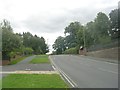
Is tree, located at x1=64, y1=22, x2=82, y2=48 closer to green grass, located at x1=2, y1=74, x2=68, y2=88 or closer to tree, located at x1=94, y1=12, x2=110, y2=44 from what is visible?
tree, located at x1=94, y1=12, x2=110, y2=44

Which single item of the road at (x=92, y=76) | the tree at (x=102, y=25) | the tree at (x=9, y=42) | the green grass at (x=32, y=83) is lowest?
the road at (x=92, y=76)

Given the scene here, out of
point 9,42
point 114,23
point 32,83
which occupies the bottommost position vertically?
point 32,83

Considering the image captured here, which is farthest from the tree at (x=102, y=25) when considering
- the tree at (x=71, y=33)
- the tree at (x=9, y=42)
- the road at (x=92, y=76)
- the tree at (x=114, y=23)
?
the tree at (x=71, y=33)

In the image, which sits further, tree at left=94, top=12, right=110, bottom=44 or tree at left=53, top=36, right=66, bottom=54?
tree at left=53, top=36, right=66, bottom=54

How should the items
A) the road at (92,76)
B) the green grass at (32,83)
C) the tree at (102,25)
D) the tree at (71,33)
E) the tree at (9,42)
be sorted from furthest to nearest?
1. the tree at (71,33)
2. the tree at (102,25)
3. the tree at (9,42)
4. the road at (92,76)
5. the green grass at (32,83)

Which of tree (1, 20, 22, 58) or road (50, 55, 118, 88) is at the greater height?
tree (1, 20, 22, 58)

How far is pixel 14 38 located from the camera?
47.8m

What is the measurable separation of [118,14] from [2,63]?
26.6 meters

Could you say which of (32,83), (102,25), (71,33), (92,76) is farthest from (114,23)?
(71,33)

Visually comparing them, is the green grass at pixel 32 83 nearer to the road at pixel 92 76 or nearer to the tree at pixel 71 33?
the road at pixel 92 76

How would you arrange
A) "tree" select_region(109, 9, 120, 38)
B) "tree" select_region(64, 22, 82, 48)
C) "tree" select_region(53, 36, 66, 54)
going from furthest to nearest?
1. "tree" select_region(53, 36, 66, 54)
2. "tree" select_region(64, 22, 82, 48)
3. "tree" select_region(109, 9, 120, 38)

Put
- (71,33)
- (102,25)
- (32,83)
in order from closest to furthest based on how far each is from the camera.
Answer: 1. (32,83)
2. (102,25)
3. (71,33)

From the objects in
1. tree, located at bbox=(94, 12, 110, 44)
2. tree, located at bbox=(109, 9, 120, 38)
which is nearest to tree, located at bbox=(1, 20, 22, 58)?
tree, located at bbox=(109, 9, 120, 38)

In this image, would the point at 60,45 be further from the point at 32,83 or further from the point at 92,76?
the point at 32,83
